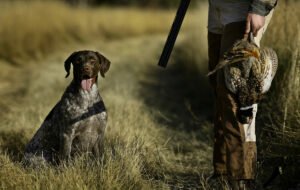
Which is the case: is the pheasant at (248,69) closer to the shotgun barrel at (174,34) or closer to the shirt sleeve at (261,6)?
the shirt sleeve at (261,6)

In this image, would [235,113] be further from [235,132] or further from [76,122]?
[76,122]

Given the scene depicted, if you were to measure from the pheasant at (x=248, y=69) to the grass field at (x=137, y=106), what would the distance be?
78cm

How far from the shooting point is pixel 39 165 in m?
3.69

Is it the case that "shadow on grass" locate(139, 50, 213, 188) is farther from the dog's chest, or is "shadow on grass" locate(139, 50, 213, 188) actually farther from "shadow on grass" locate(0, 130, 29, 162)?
"shadow on grass" locate(0, 130, 29, 162)

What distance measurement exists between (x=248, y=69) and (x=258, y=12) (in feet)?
1.21

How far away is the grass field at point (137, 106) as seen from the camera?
3.41 meters

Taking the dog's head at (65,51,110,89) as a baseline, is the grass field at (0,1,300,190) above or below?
below

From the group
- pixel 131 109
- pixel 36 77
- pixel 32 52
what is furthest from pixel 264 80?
pixel 32 52

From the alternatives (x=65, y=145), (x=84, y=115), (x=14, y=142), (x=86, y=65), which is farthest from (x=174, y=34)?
(x=14, y=142)

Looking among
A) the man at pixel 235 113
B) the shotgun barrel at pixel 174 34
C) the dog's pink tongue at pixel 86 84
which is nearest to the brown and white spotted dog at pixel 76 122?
the dog's pink tongue at pixel 86 84

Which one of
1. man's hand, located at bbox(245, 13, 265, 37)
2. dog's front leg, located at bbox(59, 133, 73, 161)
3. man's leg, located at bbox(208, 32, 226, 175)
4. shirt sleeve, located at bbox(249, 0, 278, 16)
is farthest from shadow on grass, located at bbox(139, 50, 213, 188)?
shirt sleeve, located at bbox(249, 0, 278, 16)

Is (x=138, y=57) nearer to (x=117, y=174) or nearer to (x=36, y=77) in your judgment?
(x=36, y=77)

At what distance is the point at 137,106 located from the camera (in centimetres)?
596

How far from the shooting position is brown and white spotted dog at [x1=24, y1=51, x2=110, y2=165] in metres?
3.70
